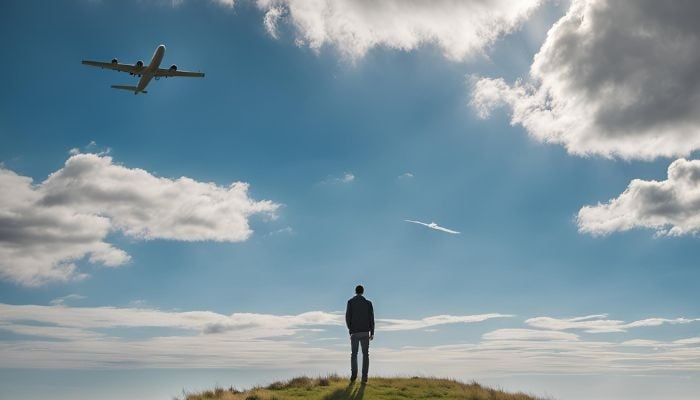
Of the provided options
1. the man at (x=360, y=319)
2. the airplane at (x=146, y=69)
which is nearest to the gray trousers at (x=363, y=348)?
the man at (x=360, y=319)

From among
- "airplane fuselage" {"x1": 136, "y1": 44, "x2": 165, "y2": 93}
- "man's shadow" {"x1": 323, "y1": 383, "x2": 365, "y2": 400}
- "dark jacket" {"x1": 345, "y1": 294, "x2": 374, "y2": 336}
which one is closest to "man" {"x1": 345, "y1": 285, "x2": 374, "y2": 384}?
"dark jacket" {"x1": 345, "y1": 294, "x2": 374, "y2": 336}

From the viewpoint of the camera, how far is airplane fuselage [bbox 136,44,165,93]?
194 ft

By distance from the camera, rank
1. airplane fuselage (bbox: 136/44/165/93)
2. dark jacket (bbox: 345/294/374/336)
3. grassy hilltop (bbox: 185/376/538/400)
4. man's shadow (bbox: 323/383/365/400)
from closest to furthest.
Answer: man's shadow (bbox: 323/383/365/400), dark jacket (bbox: 345/294/374/336), grassy hilltop (bbox: 185/376/538/400), airplane fuselage (bbox: 136/44/165/93)

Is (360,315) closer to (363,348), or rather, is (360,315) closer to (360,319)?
(360,319)

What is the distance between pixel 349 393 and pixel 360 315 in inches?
104

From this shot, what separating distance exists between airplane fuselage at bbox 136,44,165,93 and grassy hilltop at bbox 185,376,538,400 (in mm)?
46593

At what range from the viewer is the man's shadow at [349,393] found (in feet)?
58.0

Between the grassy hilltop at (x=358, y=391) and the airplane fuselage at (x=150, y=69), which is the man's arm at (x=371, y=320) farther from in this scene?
the airplane fuselage at (x=150, y=69)

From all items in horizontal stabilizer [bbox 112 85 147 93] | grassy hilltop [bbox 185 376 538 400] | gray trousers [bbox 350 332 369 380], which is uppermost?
horizontal stabilizer [bbox 112 85 147 93]

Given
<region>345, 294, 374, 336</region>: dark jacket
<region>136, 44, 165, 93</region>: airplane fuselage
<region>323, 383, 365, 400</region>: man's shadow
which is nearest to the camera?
<region>323, 383, 365, 400</region>: man's shadow

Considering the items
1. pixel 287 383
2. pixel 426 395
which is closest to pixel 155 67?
pixel 287 383

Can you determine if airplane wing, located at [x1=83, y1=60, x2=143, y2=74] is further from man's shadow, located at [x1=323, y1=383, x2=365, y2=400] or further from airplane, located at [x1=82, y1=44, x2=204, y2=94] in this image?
man's shadow, located at [x1=323, y1=383, x2=365, y2=400]

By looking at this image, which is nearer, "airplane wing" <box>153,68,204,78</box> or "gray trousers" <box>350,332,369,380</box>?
"gray trousers" <box>350,332,369,380</box>

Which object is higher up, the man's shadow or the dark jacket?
the dark jacket
